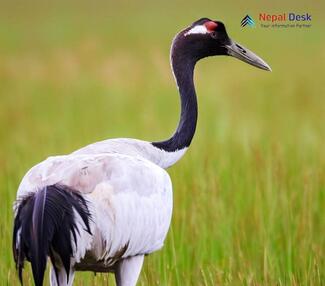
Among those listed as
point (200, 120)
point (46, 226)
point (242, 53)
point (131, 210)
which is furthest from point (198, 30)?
point (200, 120)

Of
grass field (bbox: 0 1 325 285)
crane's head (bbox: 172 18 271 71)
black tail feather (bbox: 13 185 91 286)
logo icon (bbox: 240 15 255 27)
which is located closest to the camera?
black tail feather (bbox: 13 185 91 286)

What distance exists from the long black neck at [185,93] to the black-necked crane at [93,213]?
44cm

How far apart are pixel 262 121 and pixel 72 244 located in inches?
196

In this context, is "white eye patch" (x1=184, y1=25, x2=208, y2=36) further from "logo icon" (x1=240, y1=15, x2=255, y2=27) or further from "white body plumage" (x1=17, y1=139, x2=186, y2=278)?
"logo icon" (x1=240, y1=15, x2=255, y2=27)

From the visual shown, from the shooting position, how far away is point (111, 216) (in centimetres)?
422

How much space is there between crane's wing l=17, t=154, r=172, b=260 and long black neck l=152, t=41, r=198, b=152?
68cm

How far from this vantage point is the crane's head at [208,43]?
5.38 m

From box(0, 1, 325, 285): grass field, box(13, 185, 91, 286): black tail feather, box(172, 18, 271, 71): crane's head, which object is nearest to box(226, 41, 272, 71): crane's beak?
box(172, 18, 271, 71): crane's head

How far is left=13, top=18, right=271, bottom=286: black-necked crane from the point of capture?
13.2ft

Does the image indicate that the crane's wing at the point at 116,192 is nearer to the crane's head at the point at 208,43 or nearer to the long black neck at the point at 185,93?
the long black neck at the point at 185,93

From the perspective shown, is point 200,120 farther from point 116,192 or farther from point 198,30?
point 116,192

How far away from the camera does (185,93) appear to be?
5328 millimetres

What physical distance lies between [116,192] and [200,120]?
466cm

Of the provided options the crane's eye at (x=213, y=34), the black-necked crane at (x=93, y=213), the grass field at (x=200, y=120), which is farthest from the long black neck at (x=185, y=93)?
the grass field at (x=200, y=120)
